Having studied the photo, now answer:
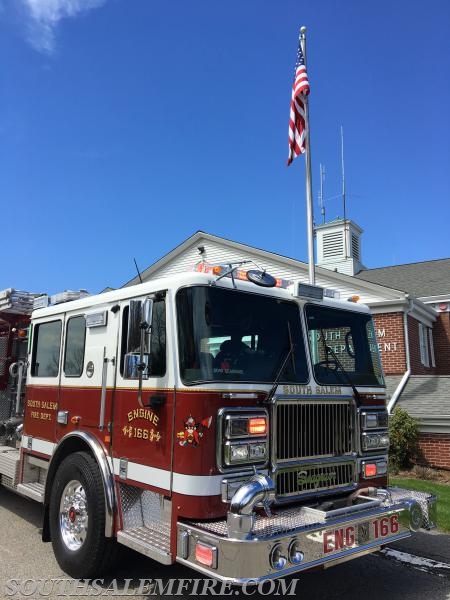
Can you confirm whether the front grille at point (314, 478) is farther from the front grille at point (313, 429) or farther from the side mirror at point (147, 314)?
the side mirror at point (147, 314)

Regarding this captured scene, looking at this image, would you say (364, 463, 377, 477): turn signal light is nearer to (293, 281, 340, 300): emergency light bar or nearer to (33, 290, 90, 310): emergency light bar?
(293, 281, 340, 300): emergency light bar

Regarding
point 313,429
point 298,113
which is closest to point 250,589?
point 313,429

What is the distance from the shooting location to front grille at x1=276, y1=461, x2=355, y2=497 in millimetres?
3943

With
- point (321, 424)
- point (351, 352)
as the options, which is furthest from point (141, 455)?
point (351, 352)

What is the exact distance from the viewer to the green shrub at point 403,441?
9977 millimetres

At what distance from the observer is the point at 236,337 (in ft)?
13.1

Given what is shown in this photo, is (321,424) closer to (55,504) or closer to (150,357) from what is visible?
(150,357)

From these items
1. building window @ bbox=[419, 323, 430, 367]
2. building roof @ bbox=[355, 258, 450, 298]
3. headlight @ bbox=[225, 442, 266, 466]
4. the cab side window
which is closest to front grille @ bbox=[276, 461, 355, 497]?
headlight @ bbox=[225, 442, 266, 466]

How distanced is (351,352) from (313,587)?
2035mm

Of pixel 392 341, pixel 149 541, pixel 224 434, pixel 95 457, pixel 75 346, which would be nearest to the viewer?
pixel 224 434

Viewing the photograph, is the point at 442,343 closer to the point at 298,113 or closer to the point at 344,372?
the point at 298,113

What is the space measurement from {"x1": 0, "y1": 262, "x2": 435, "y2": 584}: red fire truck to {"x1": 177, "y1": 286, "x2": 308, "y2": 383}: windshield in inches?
0.4

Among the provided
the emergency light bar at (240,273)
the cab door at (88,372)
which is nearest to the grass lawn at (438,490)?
the emergency light bar at (240,273)

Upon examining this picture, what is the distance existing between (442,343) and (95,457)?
1499 centimetres
